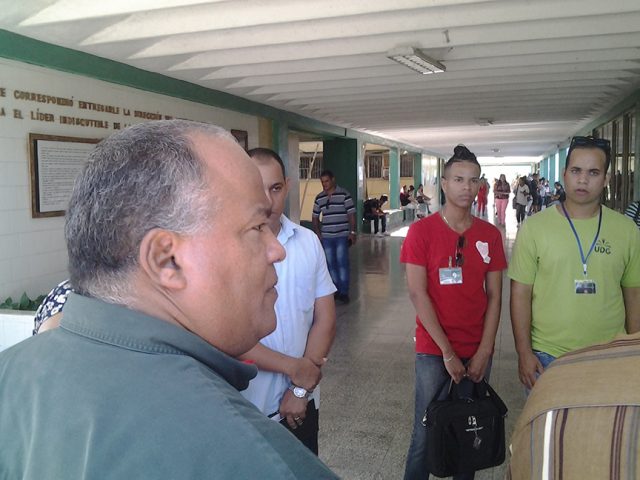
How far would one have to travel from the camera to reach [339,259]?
6965 mm

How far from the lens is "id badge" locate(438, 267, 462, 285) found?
244 cm

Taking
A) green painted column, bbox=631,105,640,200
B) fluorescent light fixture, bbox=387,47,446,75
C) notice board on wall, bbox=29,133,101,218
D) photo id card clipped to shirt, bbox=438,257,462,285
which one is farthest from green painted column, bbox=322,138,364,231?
photo id card clipped to shirt, bbox=438,257,462,285

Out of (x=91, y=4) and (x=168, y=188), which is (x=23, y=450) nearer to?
(x=168, y=188)

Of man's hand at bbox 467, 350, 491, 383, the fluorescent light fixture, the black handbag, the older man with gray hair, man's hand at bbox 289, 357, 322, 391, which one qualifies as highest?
the fluorescent light fixture

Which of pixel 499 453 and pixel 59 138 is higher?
pixel 59 138

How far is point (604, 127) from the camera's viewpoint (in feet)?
33.7

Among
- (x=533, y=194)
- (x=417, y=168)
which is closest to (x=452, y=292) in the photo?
(x=533, y=194)

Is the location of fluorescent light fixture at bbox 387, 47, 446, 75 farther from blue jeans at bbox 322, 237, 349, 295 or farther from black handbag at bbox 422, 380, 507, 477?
black handbag at bbox 422, 380, 507, 477

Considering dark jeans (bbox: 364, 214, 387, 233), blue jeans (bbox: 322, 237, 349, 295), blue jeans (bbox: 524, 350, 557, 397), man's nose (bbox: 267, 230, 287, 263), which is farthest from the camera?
dark jeans (bbox: 364, 214, 387, 233)

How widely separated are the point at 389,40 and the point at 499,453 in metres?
3.80

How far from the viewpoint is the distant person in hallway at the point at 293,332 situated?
6.28 feet

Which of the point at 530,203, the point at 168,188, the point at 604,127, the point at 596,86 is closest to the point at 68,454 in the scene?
the point at 168,188

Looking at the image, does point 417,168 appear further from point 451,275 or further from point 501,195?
point 451,275

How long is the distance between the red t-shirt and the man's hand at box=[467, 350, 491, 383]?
0.05m
